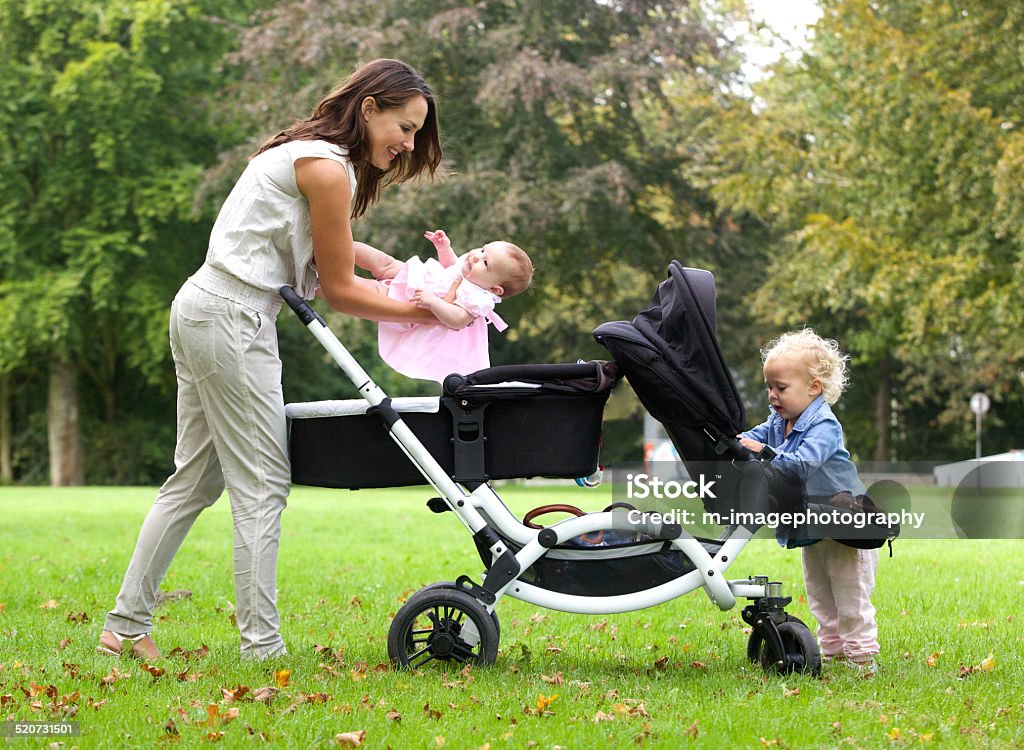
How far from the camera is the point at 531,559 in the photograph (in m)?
4.52

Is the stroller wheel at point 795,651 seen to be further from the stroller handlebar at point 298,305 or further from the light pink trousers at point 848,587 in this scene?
the stroller handlebar at point 298,305

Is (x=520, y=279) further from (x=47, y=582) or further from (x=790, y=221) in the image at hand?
(x=790, y=221)

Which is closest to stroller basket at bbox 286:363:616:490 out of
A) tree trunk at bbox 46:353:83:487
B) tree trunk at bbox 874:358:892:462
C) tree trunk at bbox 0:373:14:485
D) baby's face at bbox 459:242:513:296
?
baby's face at bbox 459:242:513:296

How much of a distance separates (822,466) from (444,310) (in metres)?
1.39

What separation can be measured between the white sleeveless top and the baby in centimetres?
41

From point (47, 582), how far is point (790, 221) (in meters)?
18.7

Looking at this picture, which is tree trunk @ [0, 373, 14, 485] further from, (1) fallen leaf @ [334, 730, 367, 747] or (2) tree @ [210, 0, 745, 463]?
(1) fallen leaf @ [334, 730, 367, 747]

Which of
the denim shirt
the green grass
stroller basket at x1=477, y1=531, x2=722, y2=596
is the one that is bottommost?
the green grass

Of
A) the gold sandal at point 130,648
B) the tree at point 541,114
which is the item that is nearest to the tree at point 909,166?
the tree at point 541,114

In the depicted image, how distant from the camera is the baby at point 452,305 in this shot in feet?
15.1

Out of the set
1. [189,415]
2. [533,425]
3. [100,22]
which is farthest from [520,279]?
[100,22]

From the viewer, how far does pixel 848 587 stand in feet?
15.1

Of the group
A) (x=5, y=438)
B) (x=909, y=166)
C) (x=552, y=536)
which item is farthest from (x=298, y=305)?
(x=5, y=438)

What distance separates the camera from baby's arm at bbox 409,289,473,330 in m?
4.55
